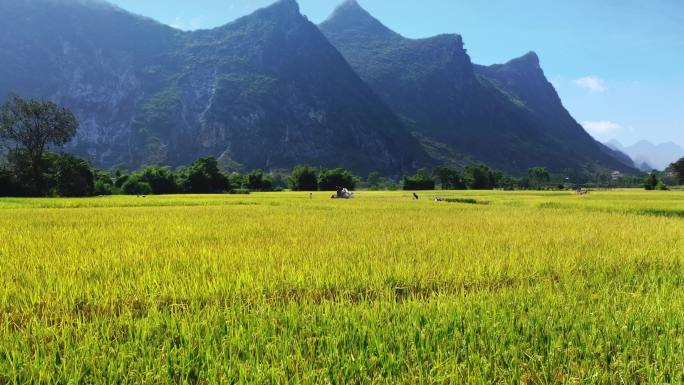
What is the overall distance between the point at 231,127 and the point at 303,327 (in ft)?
630

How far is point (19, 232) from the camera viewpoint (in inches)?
399

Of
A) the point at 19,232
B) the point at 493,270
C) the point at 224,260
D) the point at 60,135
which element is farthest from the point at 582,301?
the point at 60,135

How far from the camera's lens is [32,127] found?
58844 millimetres

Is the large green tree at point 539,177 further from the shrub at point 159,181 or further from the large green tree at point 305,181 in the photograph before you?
the shrub at point 159,181

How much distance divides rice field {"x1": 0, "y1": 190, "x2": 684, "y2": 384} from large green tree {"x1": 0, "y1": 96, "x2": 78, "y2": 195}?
61240 millimetres

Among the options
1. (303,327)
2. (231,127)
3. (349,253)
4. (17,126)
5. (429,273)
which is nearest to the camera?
(303,327)

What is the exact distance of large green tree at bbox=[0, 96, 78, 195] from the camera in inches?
2222

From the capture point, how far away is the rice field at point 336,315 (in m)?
2.92

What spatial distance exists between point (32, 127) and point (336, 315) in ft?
233

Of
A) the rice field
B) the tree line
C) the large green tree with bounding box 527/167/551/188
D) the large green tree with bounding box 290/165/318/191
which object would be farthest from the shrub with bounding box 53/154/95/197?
the large green tree with bounding box 527/167/551/188

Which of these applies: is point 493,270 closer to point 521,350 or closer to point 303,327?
point 521,350

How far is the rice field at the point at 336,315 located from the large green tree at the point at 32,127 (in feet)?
201

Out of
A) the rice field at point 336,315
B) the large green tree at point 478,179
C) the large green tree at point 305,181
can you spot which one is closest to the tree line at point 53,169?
the large green tree at point 305,181

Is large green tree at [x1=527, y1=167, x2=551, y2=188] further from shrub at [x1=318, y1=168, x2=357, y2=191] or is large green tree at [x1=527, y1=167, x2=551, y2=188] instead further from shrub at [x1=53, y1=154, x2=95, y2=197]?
shrub at [x1=53, y1=154, x2=95, y2=197]
